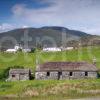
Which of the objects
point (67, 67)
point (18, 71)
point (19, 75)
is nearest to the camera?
point (19, 75)

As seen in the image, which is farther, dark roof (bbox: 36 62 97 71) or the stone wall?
dark roof (bbox: 36 62 97 71)

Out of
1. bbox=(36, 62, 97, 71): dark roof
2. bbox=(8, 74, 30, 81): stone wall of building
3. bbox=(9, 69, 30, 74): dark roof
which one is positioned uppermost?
bbox=(36, 62, 97, 71): dark roof

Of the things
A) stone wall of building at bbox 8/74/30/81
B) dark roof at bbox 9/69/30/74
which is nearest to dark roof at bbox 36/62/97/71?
dark roof at bbox 9/69/30/74

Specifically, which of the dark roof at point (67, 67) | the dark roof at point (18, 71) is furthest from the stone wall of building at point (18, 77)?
the dark roof at point (67, 67)

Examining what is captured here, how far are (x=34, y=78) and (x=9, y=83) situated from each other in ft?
29.4

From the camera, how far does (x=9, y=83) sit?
61594 millimetres

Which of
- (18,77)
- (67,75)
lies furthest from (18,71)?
(67,75)

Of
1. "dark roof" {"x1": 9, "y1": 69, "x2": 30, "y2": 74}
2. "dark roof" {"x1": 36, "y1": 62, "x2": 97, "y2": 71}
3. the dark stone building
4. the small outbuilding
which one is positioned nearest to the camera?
the small outbuilding

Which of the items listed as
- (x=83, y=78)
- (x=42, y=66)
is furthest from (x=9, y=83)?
(x=83, y=78)

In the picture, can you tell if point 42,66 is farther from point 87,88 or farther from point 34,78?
point 87,88

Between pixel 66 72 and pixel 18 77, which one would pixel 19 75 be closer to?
pixel 18 77

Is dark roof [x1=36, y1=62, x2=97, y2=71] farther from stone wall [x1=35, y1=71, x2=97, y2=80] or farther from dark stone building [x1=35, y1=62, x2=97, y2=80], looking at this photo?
stone wall [x1=35, y1=71, x2=97, y2=80]

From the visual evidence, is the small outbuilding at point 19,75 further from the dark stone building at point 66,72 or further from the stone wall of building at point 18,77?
the dark stone building at point 66,72

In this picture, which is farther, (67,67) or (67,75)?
(67,67)
